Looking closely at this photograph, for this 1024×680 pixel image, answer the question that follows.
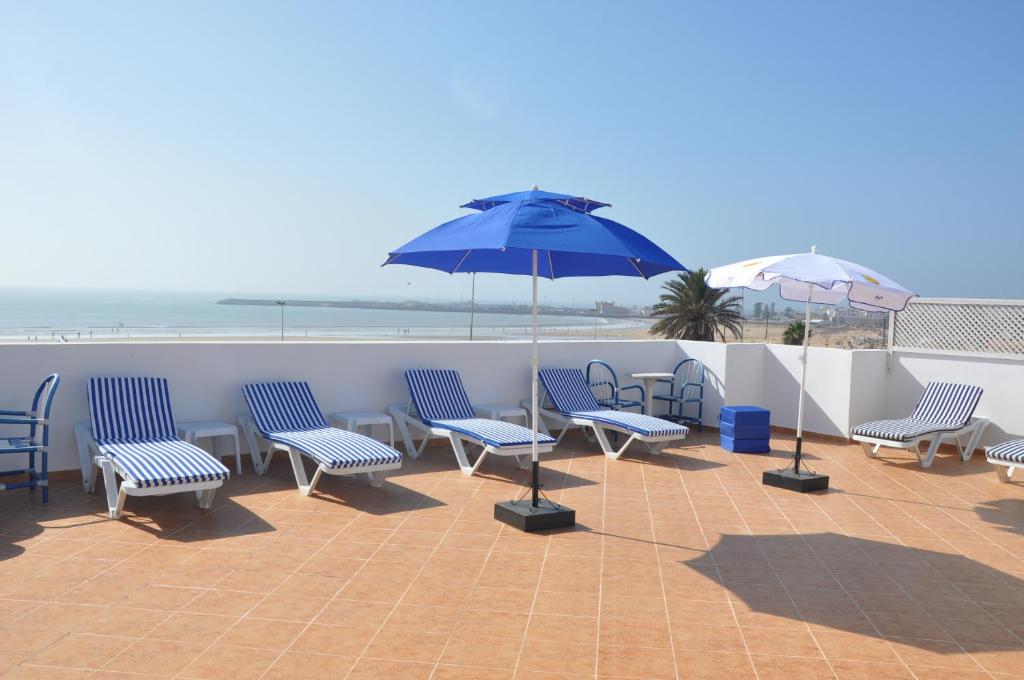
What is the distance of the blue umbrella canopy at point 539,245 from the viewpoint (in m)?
4.41

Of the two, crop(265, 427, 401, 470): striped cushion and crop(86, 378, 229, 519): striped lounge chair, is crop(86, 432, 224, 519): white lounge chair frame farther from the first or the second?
crop(265, 427, 401, 470): striped cushion

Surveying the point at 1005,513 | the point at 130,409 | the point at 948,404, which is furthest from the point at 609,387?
the point at 130,409

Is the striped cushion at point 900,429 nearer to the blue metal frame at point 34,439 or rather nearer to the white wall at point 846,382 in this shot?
the white wall at point 846,382

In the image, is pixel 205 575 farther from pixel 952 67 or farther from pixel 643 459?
pixel 952 67

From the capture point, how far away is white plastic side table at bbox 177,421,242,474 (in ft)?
20.2

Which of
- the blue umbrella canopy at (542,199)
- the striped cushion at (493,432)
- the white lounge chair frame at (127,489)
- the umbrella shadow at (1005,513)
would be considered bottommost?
the umbrella shadow at (1005,513)

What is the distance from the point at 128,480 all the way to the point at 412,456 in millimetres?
3069

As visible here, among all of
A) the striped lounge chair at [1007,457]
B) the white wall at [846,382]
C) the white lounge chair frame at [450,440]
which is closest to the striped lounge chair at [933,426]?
the white wall at [846,382]

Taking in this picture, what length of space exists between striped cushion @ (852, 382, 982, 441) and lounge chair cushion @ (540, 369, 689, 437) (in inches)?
81.7

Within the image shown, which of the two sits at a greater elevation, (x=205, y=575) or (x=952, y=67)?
(x=952, y=67)

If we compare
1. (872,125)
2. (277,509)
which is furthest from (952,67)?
(277,509)

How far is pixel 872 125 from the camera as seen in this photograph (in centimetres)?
3180

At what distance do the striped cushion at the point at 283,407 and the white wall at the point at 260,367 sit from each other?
0.91ft

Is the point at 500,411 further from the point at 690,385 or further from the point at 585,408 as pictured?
the point at 690,385
